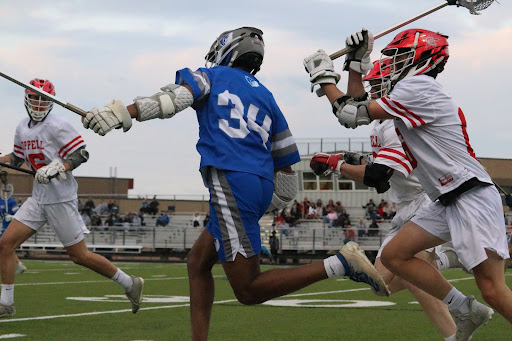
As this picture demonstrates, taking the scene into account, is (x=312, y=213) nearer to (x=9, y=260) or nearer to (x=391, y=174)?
(x=9, y=260)

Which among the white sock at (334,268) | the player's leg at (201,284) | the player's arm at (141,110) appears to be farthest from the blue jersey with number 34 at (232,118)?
the white sock at (334,268)

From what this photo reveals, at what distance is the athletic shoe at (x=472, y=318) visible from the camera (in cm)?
549

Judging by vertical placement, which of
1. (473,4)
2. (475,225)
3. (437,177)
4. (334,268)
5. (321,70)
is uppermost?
(473,4)

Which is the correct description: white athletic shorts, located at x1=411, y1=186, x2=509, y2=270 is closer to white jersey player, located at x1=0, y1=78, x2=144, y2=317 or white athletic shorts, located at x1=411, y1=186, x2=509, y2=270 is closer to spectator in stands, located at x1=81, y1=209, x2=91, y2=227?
white jersey player, located at x1=0, y1=78, x2=144, y2=317

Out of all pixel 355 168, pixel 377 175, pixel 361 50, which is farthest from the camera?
pixel 355 168

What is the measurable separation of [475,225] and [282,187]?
1.17 meters

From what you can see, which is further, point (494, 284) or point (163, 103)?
point (494, 284)

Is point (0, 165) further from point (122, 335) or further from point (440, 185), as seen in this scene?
point (440, 185)

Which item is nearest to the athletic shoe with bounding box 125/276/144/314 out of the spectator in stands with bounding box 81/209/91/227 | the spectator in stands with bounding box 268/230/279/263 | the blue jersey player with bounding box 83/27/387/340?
the blue jersey player with bounding box 83/27/387/340

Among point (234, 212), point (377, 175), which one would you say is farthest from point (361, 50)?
point (234, 212)

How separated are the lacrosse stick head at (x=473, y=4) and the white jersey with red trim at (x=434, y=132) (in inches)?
51.5

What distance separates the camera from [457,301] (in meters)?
5.48

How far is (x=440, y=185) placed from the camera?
5.31 meters

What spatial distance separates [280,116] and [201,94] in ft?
1.85
